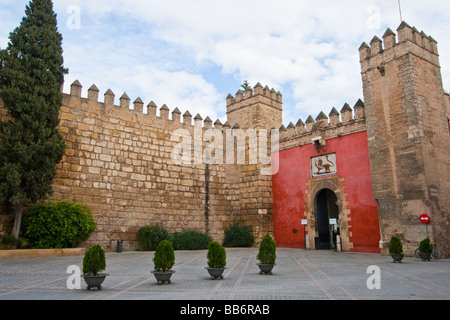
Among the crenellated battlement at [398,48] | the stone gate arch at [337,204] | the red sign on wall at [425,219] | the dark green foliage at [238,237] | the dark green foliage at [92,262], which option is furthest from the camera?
the dark green foliage at [238,237]

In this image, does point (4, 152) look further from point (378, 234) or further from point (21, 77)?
point (378, 234)

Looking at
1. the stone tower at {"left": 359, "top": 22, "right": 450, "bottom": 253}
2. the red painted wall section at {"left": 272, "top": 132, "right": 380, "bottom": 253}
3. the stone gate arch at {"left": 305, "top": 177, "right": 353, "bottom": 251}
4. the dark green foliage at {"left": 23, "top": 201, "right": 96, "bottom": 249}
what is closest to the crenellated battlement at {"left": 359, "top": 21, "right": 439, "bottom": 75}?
the stone tower at {"left": 359, "top": 22, "right": 450, "bottom": 253}

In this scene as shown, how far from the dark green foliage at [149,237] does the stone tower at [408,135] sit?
8.23 m

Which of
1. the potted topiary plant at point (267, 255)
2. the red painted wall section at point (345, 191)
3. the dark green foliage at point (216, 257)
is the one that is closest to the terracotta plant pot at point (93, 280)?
the dark green foliage at point (216, 257)

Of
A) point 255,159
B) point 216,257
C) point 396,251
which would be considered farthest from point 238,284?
point 255,159

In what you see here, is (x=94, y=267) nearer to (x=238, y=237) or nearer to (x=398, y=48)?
(x=238, y=237)

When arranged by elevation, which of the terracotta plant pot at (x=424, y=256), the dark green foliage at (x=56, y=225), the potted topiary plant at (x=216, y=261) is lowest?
the terracotta plant pot at (x=424, y=256)

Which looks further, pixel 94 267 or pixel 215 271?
pixel 215 271

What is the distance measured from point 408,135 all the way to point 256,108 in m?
7.76

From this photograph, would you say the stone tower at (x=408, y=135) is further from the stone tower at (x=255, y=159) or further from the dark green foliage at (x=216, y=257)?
the dark green foliage at (x=216, y=257)

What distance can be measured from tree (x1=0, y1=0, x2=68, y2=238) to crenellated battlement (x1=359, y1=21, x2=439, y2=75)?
11.4m

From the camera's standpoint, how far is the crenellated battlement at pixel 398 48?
12.6m

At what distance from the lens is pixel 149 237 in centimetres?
1342
